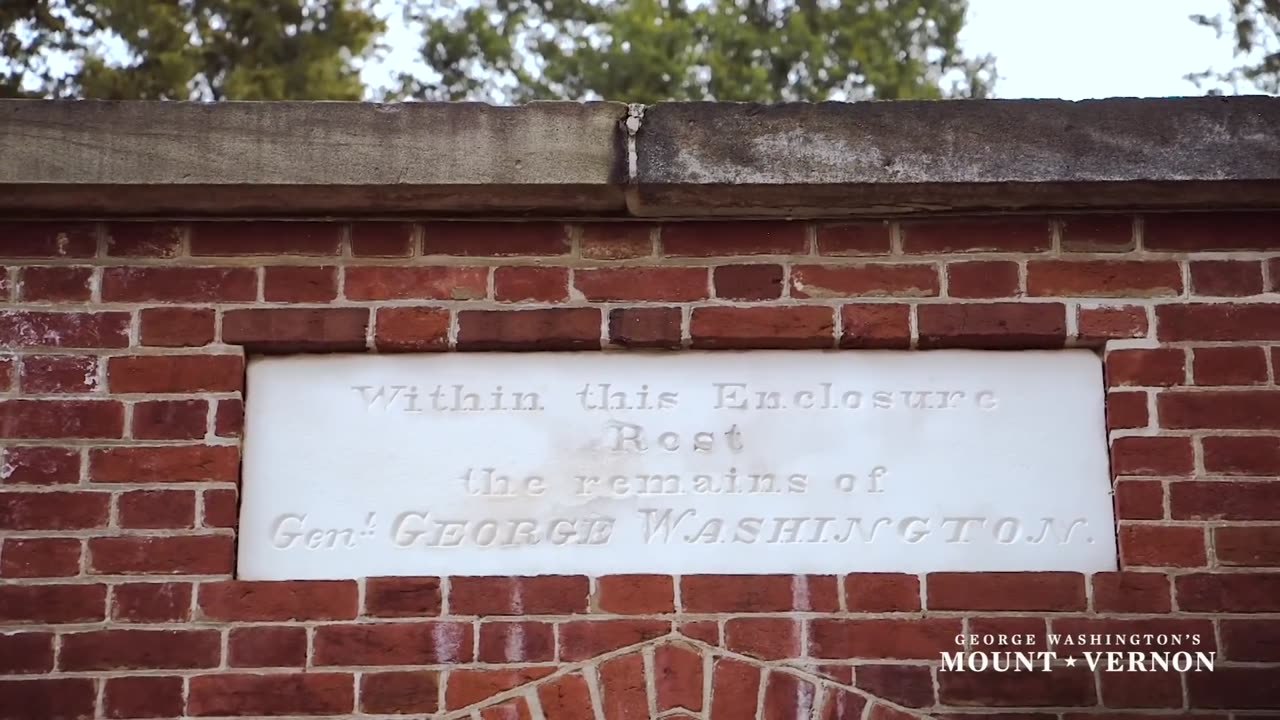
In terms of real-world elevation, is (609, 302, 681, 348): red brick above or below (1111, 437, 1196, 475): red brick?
above

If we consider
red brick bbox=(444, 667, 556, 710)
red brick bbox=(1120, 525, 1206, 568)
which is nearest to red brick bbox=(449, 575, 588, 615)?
red brick bbox=(444, 667, 556, 710)

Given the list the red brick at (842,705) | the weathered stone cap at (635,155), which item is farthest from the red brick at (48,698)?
the red brick at (842,705)

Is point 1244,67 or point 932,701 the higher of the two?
point 1244,67

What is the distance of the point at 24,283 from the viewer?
2.69 metres

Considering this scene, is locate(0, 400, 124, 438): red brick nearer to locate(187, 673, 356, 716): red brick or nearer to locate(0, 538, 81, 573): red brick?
locate(0, 538, 81, 573): red brick

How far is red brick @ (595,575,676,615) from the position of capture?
2.56 meters

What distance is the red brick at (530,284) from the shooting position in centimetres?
270

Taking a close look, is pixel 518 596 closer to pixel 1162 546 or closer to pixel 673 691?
pixel 673 691

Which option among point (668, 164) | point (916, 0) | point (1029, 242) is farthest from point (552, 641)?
point (916, 0)

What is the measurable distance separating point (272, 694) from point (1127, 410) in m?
1.75

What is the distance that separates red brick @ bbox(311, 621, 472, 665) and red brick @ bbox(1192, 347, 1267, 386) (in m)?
1.54

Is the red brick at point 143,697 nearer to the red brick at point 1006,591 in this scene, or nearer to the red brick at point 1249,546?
the red brick at point 1006,591

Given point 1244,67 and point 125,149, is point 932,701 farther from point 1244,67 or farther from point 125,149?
point 1244,67

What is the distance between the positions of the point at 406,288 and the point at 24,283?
2.53ft
